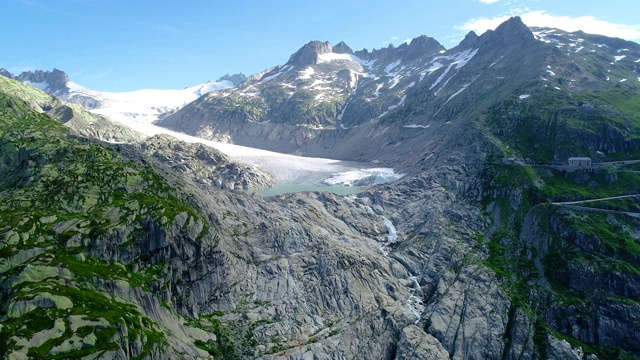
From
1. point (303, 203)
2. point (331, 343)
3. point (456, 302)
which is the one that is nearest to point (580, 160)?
point (456, 302)

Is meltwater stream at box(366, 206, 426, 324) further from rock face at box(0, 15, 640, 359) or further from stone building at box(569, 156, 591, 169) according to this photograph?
stone building at box(569, 156, 591, 169)

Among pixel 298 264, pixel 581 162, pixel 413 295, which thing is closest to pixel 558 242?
pixel 581 162

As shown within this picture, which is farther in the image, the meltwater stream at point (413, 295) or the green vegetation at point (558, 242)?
the green vegetation at point (558, 242)

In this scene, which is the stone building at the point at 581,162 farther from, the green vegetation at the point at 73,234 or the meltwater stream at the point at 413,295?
the green vegetation at the point at 73,234

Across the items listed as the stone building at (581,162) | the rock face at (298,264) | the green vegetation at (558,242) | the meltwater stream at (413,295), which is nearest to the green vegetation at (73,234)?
the rock face at (298,264)

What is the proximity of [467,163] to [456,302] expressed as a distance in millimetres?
76209

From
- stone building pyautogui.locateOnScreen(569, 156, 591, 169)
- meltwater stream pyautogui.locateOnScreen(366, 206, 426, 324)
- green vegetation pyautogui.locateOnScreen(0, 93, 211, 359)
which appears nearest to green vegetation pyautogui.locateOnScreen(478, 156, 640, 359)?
stone building pyautogui.locateOnScreen(569, 156, 591, 169)

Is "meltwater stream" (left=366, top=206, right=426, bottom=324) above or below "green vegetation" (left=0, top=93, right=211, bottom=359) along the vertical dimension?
below

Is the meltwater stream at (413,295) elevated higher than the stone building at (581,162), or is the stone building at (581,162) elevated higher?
the stone building at (581,162)

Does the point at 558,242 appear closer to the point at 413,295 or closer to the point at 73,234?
the point at 413,295

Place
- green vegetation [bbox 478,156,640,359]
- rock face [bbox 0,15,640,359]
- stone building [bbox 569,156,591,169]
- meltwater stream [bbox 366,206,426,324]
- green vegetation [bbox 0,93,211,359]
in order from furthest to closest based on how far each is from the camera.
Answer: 1. stone building [bbox 569,156,591,169]
2. green vegetation [bbox 478,156,640,359]
3. meltwater stream [bbox 366,206,426,324]
4. rock face [bbox 0,15,640,359]
5. green vegetation [bbox 0,93,211,359]

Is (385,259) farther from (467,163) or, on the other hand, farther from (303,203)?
(467,163)

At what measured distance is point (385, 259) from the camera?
111812mm

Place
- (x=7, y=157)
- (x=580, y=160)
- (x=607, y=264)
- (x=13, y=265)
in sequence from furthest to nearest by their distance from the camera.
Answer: (x=580, y=160) → (x=607, y=264) → (x=7, y=157) → (x=13, y=265)
